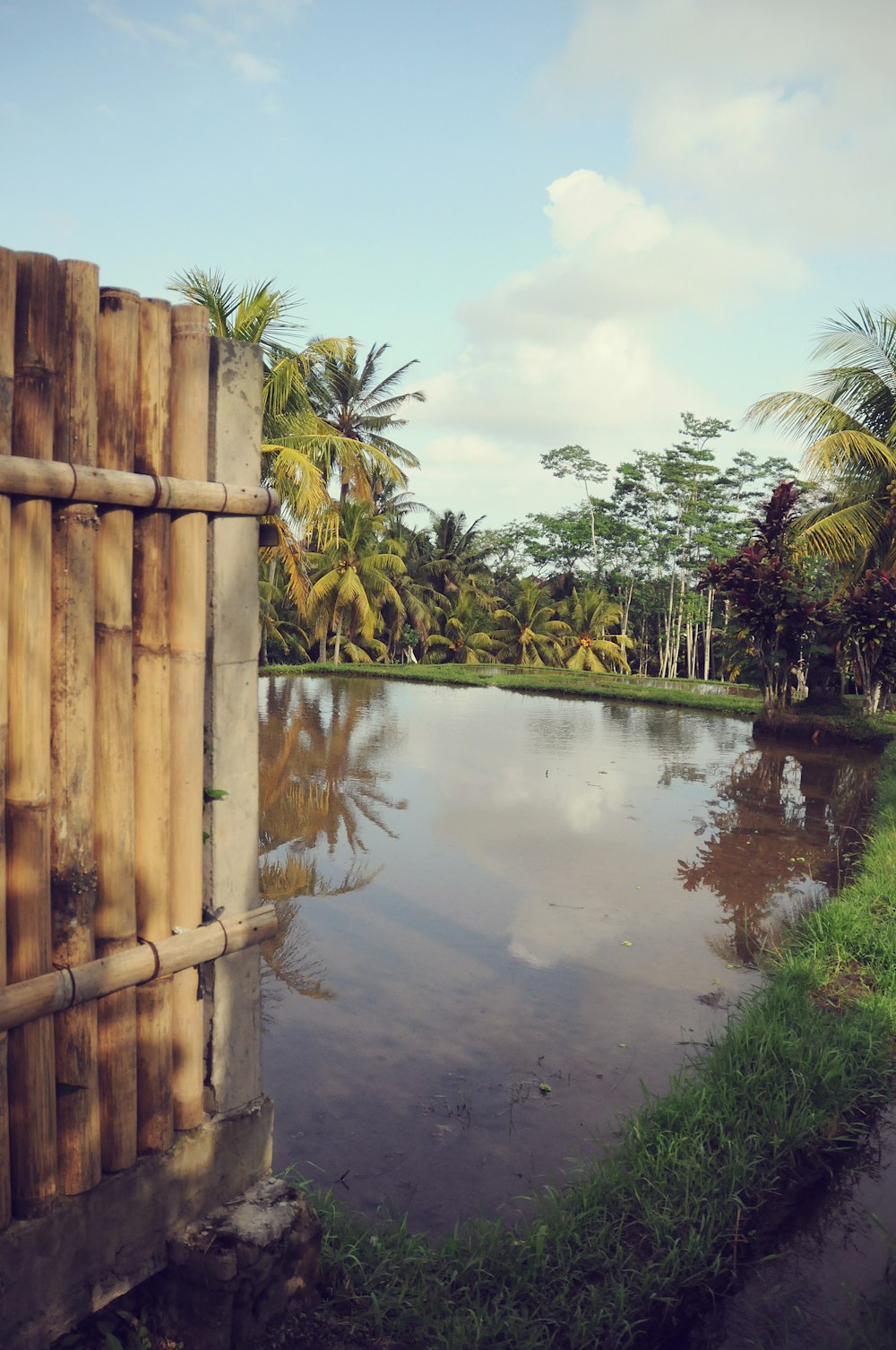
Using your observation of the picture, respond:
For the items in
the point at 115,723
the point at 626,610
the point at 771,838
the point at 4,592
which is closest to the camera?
the point at 4,592

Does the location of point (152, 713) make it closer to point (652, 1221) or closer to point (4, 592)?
point (4, 592)

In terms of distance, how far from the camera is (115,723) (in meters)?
2.23

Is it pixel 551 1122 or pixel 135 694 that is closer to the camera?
pixel 135 694

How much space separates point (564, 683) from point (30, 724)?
18141 millimetres

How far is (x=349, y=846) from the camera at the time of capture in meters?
6.99

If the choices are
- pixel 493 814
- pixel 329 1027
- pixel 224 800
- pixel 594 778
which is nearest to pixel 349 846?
pixel 493 814

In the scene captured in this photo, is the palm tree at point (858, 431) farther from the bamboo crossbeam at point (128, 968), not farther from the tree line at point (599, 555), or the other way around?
the bamboo crossbeam at point (128, 968)

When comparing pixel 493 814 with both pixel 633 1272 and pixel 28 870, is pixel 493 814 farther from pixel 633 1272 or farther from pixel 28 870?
pixel 28 870

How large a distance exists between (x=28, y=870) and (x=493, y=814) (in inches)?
243

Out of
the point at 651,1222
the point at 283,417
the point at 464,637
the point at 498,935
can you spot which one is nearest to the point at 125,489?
the point at 651,1222

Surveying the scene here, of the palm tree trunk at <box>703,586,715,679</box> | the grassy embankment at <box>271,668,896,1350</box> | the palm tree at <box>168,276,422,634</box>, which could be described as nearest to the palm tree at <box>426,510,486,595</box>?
the palm tree trunk at <box>703,586,715,679</box>

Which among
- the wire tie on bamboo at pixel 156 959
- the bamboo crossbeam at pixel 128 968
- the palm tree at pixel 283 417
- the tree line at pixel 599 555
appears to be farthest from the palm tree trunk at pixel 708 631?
the wire tie on bamboo at pixel 156 959

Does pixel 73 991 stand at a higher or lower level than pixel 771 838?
higher

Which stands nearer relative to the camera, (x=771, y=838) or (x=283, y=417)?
(x=771, y=838)
